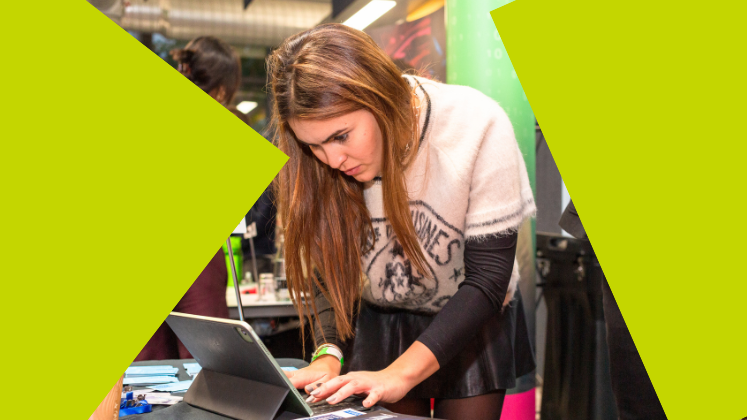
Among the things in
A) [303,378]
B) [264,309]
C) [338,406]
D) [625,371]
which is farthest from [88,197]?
[264,309]

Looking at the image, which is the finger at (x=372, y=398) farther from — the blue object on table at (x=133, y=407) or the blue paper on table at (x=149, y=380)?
the blue paper on table at (x=149, y=380)

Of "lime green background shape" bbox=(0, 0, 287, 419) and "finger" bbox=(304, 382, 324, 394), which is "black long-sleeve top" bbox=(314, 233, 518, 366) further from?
"lime green background shape" bbox=(0, 0, 287, 419)

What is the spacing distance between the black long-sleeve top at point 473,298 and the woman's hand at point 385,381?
0.03m

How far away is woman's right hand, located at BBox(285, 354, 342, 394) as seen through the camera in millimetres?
1058

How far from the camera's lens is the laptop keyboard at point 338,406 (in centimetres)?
94

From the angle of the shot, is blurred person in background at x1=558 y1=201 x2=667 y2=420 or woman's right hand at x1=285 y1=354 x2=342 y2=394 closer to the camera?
woman's right hand at x1=285 y1=354 x2=342 y2=394

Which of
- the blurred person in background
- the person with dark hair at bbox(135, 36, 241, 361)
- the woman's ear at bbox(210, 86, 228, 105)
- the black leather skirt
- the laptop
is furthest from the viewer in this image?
the woman's ear at bbox(210, 86, 228, 105)

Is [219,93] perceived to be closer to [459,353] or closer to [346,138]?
[346,138]

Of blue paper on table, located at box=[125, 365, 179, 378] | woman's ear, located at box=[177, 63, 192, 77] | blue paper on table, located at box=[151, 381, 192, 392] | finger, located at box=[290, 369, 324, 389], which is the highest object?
woman's ear, located at box=[177, 63, 192, 77]

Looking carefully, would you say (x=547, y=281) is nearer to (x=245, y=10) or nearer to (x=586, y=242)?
(x=586, y=242)

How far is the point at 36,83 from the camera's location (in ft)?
1.59

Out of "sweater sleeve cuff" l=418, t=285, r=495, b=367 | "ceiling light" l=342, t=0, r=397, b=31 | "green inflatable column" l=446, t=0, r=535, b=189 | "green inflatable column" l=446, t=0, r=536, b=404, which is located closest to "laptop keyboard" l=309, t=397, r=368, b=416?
"sweater sleeve cuff" l=418, t=285, r=495, b=367

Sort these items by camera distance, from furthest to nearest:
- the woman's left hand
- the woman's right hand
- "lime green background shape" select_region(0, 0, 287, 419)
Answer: the woman's right hand < the woman's left hand < "lime green background shape" select_region(0, 0, 287, 419)

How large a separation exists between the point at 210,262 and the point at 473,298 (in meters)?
1.09
